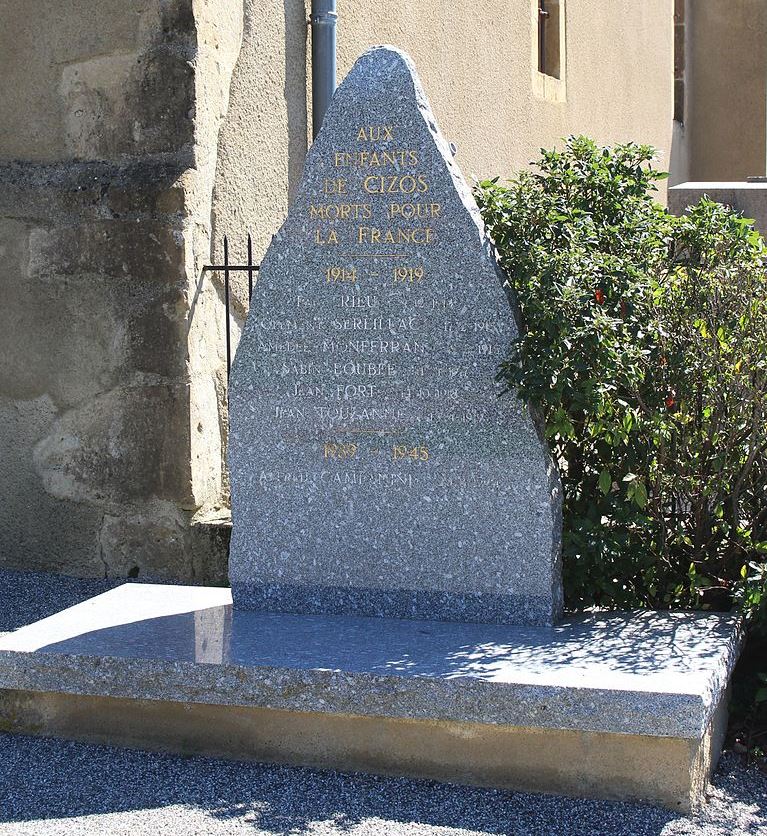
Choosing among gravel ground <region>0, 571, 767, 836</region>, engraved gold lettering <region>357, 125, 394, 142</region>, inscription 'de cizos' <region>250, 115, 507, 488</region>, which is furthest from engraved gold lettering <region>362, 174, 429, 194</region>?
gravel ground <region>0, 571, 767, 836</region>

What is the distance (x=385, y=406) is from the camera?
3801mm

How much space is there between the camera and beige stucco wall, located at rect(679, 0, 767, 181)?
1548 cm

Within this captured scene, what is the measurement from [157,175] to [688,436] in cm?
228

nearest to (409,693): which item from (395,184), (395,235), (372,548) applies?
(372,548)

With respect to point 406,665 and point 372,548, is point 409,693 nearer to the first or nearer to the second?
point 406,665

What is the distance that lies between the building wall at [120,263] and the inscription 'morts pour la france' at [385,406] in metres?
1.15

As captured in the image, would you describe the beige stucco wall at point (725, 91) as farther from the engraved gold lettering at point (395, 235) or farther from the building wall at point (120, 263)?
the engraved gold lettering at point (395, 235)

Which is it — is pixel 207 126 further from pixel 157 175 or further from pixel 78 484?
pixel 78 484

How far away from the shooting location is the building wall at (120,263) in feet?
16.3

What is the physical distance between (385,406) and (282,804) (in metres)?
1.19

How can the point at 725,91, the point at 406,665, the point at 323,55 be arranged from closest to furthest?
the point at 406,665 < the point at 323,55 < the point at 725,91

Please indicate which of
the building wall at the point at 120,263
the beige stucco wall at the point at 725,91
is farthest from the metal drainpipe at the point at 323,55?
the beige stucco wall at the point at 725,91

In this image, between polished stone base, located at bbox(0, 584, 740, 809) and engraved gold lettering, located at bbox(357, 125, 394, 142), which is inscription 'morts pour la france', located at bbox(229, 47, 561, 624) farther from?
polished stone base, located at bbox(0, 584, 740, 809)

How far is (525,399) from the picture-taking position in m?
3.54
